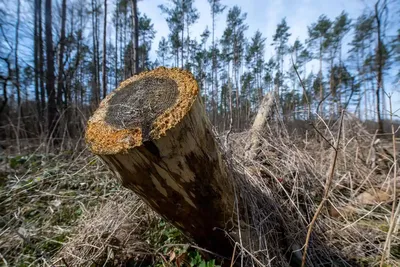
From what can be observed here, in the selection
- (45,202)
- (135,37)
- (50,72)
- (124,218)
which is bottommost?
(45,202)

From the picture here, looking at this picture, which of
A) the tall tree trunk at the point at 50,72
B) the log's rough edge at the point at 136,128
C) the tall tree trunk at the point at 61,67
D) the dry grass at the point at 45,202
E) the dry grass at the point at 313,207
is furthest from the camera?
the tall tree trunk at the point at 61,67

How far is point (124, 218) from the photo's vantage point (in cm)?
143

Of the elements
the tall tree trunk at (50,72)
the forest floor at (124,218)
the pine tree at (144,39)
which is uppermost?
the pine tree at (144,39)

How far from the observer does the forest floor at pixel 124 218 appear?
4.30 ft

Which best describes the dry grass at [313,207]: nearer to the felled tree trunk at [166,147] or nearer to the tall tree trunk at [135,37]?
the felled tree trunk at [166,147]

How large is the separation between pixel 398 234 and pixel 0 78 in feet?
18.8

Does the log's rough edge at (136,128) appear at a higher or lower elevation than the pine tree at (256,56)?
lower

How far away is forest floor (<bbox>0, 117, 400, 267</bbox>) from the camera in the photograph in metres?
1.31

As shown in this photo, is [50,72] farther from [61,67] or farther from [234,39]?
[234,39]

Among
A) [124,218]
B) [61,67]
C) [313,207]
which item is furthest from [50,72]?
[313,207]

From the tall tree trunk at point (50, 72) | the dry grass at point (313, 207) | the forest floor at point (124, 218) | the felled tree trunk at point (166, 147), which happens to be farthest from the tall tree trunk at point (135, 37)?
the felled tree trunk at point (166, 147)

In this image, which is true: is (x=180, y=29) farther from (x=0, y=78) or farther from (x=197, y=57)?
(x=0, y=78)

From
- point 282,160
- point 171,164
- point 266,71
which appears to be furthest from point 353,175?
point 266,71

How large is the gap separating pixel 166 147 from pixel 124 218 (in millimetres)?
932
